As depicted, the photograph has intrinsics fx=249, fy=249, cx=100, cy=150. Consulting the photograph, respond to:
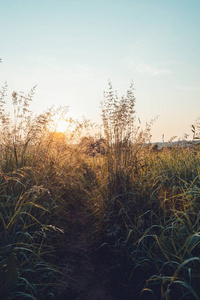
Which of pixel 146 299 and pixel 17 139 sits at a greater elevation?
pixel 17 139

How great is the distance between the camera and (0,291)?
165 cm

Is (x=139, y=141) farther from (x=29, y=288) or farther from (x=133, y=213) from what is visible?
(x=29, y=288)

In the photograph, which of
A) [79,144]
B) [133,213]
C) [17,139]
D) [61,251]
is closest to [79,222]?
[61,251]

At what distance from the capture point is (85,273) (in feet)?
8.40

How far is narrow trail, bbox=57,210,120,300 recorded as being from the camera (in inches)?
87.0

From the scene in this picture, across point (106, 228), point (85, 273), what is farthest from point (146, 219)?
point (85, 273)

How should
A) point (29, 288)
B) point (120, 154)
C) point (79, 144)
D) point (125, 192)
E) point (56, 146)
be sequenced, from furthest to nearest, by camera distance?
point (79, 144), point (56, 146), point (120, 154), point (125, 192), point (29, 288)

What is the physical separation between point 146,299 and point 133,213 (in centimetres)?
101

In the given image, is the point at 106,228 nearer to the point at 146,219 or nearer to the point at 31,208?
the point at 146,219

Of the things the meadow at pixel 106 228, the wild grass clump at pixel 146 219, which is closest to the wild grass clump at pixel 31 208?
the meadow at pixel 106 228

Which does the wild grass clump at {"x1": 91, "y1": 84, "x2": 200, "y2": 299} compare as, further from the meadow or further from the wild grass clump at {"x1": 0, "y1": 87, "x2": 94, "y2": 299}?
the wild grass clump at {"x1": 0, "y1": 87, "x2": 94, "y2": 299}

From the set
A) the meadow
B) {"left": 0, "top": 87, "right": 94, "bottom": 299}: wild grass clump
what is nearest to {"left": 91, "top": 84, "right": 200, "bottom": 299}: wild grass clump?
the meadow

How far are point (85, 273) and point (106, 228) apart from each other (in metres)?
0.68

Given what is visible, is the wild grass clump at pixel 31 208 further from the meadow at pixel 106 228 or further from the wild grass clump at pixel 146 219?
the wild grass clump at pixel 146 219
